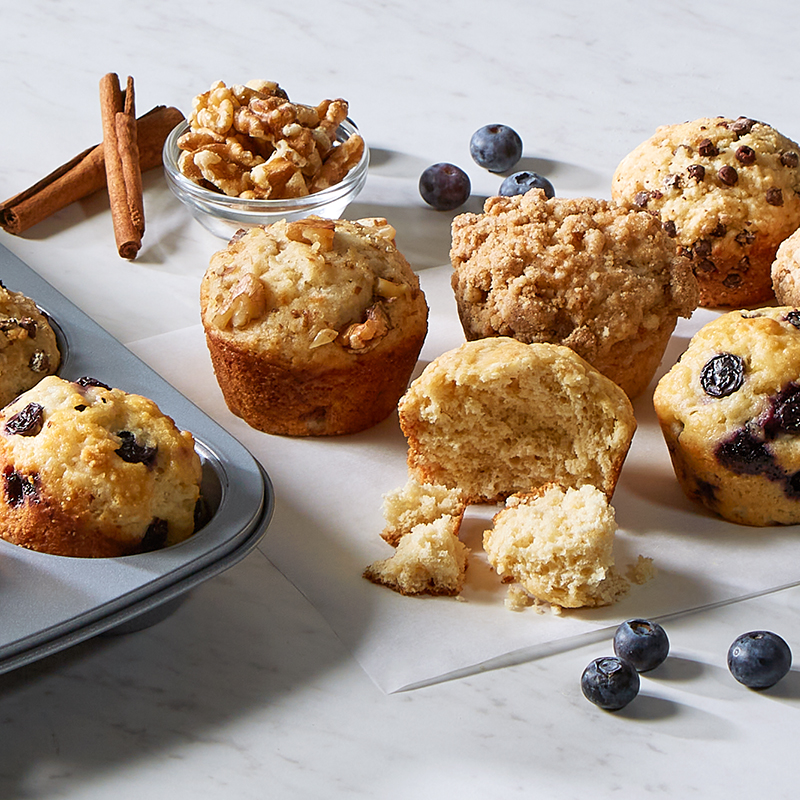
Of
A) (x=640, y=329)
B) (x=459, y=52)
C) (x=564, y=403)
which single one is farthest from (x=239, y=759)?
(x=459, y=52)

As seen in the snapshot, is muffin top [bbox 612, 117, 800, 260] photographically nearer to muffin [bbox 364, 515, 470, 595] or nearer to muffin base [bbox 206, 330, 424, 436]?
muffin base [bbox 206, 330, 424, 436]

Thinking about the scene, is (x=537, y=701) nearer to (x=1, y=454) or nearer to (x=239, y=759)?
(x=239, y=759)

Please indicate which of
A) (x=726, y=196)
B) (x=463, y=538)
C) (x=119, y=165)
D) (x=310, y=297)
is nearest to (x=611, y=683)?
(x=463, y=538)

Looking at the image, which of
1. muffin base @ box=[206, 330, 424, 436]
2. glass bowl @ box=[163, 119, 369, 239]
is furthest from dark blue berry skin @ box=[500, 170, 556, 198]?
muffin base @ box=[206, 330, 424, 436]

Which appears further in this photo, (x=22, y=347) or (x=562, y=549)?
(x=22, y=347)

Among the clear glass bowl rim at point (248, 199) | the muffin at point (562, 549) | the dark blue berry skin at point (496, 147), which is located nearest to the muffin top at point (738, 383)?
the muffin at point (562, 549)

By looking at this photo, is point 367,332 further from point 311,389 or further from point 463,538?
point 463,538
